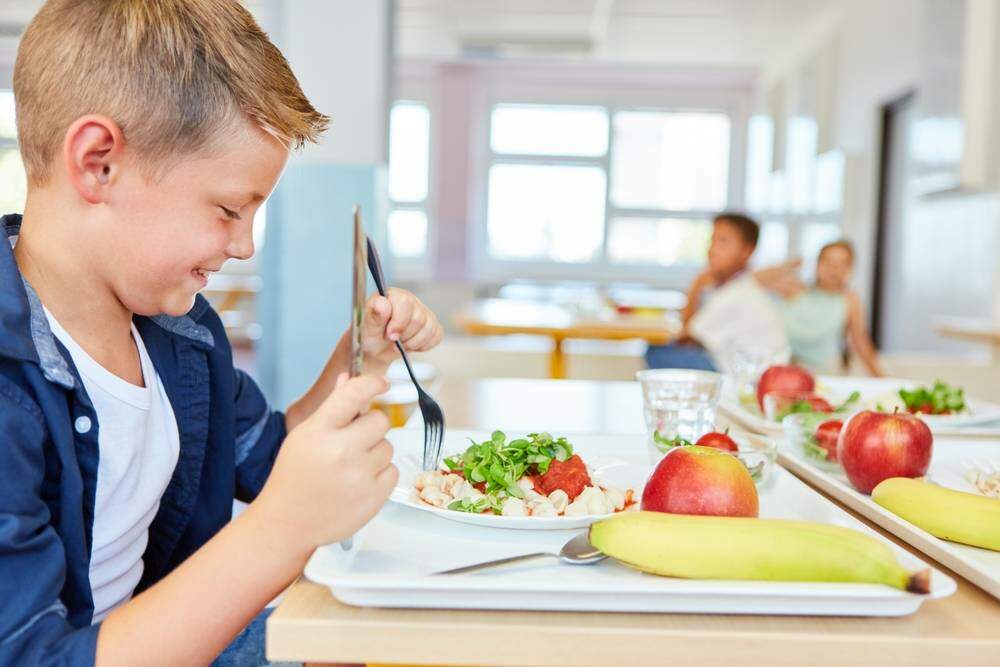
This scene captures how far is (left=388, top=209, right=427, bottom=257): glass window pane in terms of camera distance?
33.4 feet

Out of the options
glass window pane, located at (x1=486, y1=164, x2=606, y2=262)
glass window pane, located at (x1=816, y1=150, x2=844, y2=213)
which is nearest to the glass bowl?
glass window pane, located at (x1=816, y1=150, x2=844, y2=213)

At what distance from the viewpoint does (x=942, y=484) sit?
932 mm

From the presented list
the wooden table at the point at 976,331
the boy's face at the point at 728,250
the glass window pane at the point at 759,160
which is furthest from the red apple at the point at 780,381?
the glass window pane at the point at 759,160

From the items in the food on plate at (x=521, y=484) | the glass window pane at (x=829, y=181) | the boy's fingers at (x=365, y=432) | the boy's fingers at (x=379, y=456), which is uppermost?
the glass window pane at (x=829, y=181)

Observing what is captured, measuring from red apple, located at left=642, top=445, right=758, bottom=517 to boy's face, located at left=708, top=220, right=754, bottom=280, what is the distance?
3.45 meters

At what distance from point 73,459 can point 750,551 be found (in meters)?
0.52

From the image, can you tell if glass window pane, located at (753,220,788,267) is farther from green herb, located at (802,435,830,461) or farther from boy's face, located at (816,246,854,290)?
green herb, located at (802,435,830,461)

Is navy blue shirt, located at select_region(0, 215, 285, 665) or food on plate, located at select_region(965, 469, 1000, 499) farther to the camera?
food on plate, located at select_region(965, 469, 1000, 499)

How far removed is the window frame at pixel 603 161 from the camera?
32.9 ft

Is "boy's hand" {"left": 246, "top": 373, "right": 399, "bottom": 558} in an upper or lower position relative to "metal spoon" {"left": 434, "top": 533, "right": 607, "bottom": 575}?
upper

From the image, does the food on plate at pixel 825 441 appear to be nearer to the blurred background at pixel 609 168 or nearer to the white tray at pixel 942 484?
the white tray at pixel 942 484

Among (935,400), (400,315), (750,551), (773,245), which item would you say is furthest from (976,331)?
(773,245)

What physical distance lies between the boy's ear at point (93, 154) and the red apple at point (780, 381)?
3.18ft

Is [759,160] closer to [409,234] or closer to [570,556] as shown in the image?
[409,234]
